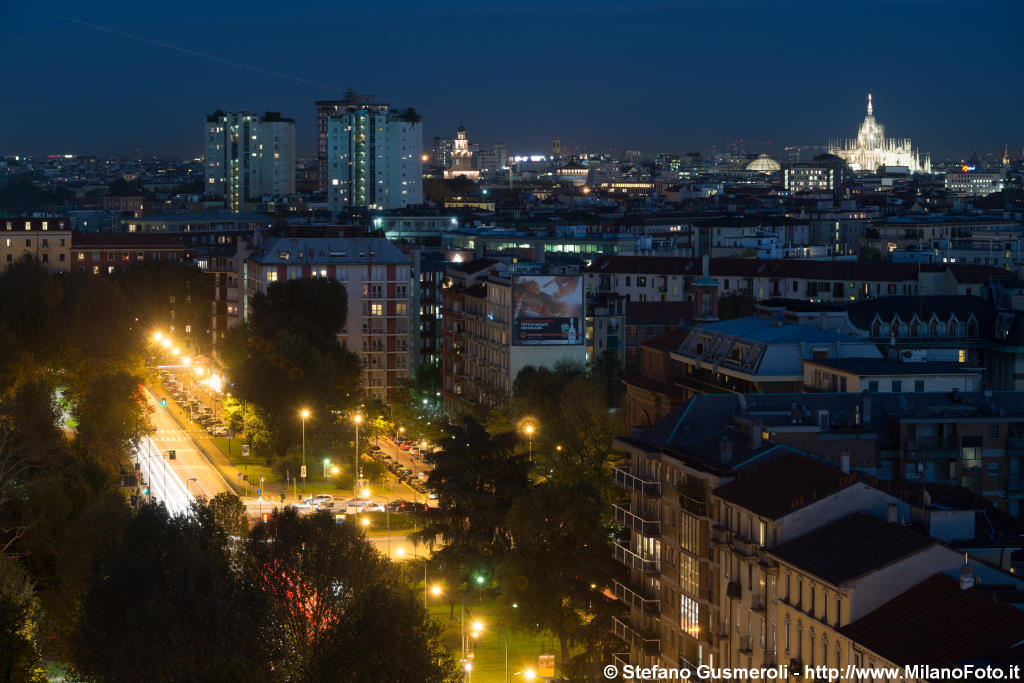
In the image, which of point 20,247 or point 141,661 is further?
point 20,247

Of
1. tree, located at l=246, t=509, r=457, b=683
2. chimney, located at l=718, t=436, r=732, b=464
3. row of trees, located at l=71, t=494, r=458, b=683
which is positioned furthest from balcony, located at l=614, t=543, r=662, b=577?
tree, located at l=246, t=509, r=457, b=683

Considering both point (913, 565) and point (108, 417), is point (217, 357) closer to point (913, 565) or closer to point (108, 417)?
point (108, 417)

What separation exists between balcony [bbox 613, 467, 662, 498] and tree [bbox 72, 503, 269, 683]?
31.0 ft

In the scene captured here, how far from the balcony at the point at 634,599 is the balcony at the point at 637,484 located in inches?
87.8

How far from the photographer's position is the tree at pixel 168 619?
113 feet

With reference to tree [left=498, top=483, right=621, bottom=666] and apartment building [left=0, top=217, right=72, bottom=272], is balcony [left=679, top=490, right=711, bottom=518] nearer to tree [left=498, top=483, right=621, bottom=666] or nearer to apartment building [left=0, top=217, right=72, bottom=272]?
tree [left=498, top=483, right=621, bottom=666]

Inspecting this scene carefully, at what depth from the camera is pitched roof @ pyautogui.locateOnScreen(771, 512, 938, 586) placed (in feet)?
A: 98.4

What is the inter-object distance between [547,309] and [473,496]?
26.1 meters

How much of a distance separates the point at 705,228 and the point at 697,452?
324ft

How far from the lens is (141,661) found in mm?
34406

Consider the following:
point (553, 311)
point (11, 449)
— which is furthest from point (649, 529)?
point (553, 311)

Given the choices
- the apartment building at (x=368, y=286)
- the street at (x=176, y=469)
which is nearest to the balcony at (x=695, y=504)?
the street at (x=176, y=469)

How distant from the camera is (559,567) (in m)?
44.6

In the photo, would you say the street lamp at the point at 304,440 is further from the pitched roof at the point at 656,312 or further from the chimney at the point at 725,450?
the chimney at the point at 725,450
